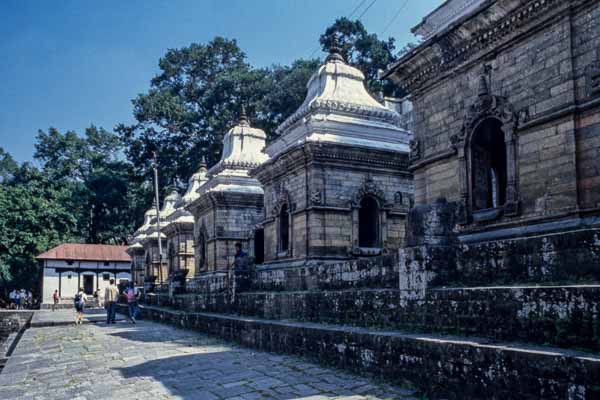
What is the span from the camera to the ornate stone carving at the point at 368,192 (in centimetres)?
1313

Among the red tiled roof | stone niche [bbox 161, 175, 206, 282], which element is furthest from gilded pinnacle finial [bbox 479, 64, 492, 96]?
the red tiled roof

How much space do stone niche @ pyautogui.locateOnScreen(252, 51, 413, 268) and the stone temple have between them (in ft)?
0.15

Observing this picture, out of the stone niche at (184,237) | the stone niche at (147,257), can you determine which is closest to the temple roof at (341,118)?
the stone niche at (184,237)

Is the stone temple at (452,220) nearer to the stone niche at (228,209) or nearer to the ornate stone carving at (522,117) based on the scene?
the ornate stone carving at (522,117)

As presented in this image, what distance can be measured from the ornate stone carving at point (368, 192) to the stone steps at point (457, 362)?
5.35 m

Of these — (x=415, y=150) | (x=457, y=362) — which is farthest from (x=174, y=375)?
(x=415, y=150)

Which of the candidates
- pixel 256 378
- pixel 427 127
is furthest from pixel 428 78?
pixel 256 378

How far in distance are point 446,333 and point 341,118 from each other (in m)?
8.40

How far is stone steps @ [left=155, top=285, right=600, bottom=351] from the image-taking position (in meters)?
4.54

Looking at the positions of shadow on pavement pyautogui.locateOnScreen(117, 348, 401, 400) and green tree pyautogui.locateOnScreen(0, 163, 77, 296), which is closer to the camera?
shadow on pavement pyautogui.locateOnScreen(117, 348, 401, 400)

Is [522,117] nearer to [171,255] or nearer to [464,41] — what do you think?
[464,41]

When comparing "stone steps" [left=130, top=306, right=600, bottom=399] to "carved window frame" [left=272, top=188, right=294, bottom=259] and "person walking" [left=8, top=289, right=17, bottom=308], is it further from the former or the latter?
"person walking" [left=8, top=289, right=17, bottom=308]

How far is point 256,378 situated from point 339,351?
1113 mm

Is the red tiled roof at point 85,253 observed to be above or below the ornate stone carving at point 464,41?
below
